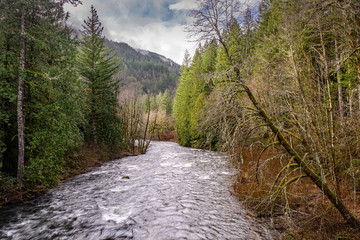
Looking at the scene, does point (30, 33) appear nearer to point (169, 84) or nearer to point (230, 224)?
point (230, 224)

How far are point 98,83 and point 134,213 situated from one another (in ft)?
48.0

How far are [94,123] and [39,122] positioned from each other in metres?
11.0

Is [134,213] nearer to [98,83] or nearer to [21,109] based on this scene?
[21,109]

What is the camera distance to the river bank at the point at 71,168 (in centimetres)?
844

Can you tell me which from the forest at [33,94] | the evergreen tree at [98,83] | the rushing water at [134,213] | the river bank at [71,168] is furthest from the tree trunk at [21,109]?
the evergreen tree at [98,83]

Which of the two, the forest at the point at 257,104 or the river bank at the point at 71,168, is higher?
the forest at the point at 257,104

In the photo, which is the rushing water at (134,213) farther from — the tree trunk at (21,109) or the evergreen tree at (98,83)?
the evergreen tree at (98,83)

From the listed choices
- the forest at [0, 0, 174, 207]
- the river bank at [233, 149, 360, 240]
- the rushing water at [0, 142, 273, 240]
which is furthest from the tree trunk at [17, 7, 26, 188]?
the river bank at [233, 149, 360, 240]

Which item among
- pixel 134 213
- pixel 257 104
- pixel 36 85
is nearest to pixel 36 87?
pixel 36 85

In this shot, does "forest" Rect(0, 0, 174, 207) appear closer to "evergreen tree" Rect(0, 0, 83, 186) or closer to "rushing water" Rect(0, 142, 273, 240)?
"evergreen tree" Rect(0, 0, 83, 186)

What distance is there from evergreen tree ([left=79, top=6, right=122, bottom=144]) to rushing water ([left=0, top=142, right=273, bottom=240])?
8.62m

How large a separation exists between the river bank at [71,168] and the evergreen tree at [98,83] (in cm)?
146

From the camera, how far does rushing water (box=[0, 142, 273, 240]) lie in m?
6.59

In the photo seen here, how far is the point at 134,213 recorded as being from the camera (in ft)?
26.7
